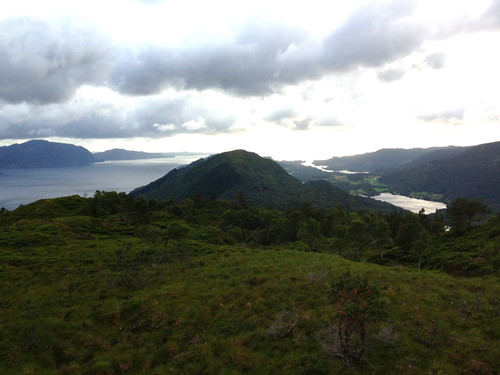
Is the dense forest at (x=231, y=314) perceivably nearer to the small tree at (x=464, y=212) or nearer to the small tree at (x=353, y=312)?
the small tree at (x=353, y=312)

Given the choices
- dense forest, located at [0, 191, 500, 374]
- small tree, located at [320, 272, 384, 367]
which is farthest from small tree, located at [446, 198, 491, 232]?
small tree, located at [320, 272, 384, 367]

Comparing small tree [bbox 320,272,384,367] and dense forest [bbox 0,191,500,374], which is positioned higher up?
small tree [bbox 320,272,384,367]

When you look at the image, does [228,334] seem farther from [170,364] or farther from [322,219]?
[322,219]

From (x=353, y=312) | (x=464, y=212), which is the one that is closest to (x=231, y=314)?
(x=353, y=312)

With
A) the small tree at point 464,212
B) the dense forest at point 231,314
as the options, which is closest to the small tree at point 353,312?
the dense forest at point 231,314

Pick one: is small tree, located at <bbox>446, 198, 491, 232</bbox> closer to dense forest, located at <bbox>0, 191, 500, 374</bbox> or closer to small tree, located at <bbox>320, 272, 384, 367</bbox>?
dense forest, located at <bbox>0, 191, 500, 374</bbox>

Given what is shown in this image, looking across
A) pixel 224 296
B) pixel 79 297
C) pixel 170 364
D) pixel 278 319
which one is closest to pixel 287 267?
pixel 224 296

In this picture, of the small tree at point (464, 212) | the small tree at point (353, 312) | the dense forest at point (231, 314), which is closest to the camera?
the small tree at point (353, 312)

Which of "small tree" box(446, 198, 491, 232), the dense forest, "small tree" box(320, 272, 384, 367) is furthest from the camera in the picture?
"small tree" box(446, 198, 491, 232)

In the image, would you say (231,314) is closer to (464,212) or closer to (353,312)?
(353,312)

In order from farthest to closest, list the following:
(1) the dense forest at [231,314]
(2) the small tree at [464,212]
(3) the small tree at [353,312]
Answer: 1. (2) the small tree at [464,212]
2. (1) the dense forest at [231,314]
3. (3) the small tree at [353,312]

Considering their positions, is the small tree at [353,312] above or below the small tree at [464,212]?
above

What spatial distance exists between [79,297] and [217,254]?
80.4 feet

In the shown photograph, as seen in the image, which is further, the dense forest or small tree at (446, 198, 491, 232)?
small tree at (446, 198, 491, 232)
